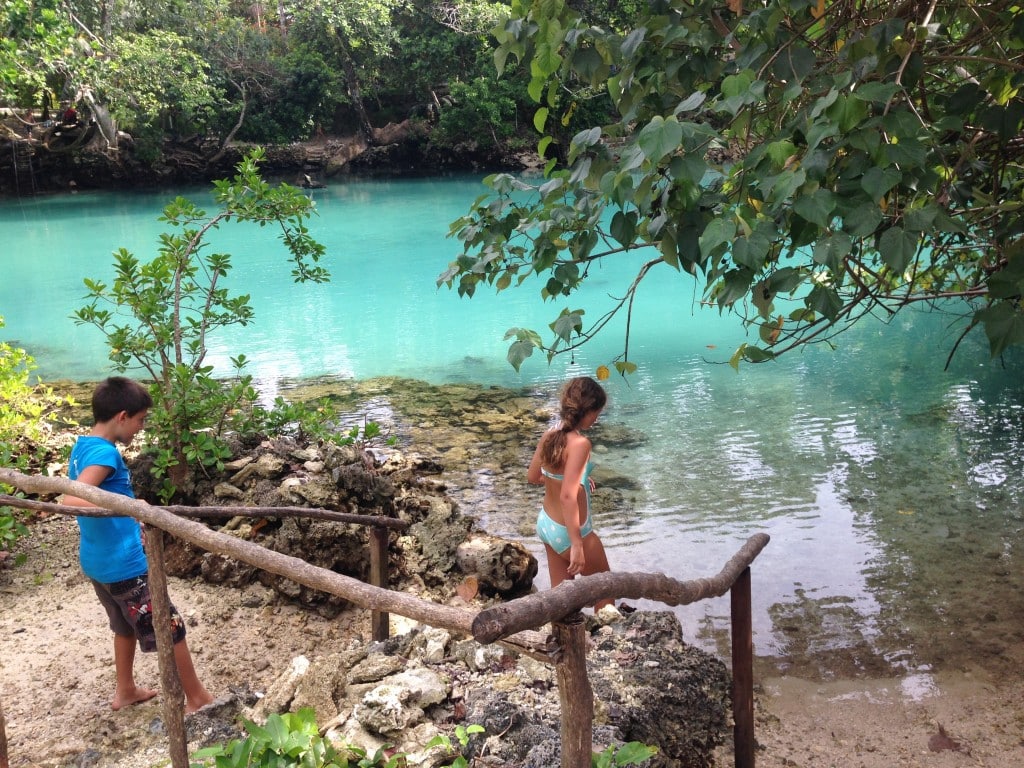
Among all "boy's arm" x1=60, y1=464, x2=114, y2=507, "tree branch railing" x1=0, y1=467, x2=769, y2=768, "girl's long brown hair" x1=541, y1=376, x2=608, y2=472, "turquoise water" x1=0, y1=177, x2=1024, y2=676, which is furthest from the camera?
"turquoise water" x1=0, y1=177, x2=1024, y2=676

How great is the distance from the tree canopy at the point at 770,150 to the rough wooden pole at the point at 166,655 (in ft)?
4.10

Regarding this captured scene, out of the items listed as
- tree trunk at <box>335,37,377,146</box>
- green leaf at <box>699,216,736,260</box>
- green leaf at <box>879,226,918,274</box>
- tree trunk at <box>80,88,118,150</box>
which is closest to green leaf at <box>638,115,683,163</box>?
green leaf at <box>699,216,736,260</box>

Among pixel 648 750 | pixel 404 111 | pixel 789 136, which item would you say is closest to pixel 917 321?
pixel 789 136

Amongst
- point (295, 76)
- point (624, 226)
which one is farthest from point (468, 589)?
point (295, 76)

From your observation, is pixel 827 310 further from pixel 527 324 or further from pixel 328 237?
pixel 328 237

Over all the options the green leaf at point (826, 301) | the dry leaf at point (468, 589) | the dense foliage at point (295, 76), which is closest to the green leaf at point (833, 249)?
the green leaf at point (826, 301)

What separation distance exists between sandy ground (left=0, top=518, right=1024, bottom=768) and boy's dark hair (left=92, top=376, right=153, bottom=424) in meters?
1.12

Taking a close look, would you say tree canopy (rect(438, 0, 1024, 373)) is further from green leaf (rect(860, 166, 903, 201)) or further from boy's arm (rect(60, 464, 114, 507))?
boy's arm (rect(60, 464, 114, 507))

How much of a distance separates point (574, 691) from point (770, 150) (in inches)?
59.7

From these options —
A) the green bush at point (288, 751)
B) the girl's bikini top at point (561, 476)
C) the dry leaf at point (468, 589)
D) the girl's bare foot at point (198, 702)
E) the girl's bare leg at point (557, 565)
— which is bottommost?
the dry leaf at point (468, 589)

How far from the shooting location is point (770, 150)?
234cm

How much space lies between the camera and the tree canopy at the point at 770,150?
2248 millimetres

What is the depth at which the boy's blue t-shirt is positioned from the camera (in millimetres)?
3074

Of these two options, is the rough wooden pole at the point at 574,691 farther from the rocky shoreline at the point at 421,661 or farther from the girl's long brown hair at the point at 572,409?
the girl's long brown hair at the point at 572,409
